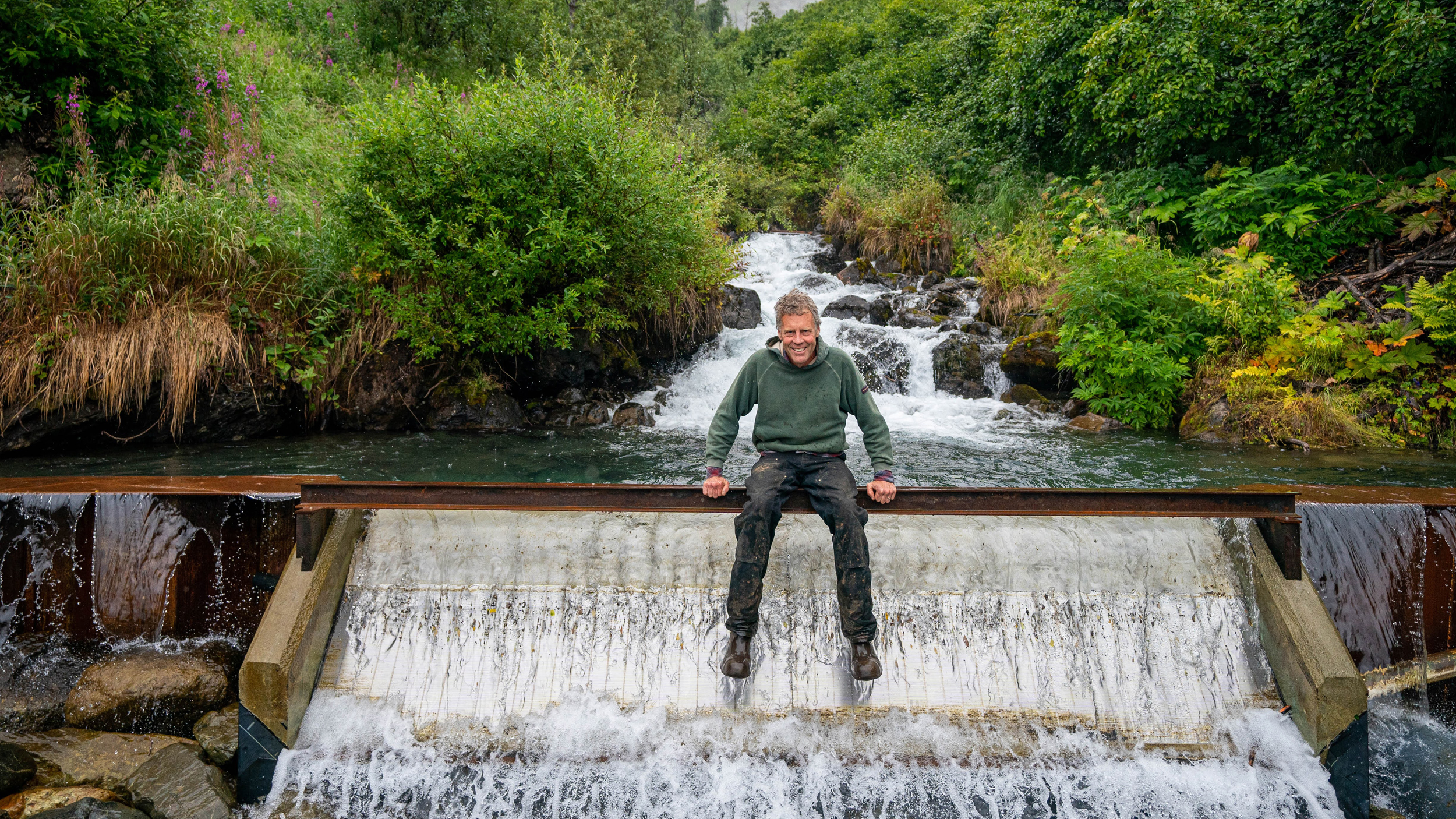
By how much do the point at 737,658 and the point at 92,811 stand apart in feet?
9.54

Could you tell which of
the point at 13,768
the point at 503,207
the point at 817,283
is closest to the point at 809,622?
the point at 13,768

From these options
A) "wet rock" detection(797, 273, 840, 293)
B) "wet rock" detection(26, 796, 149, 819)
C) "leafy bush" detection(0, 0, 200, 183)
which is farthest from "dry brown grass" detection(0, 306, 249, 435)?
"wet rock" detection(797, 273, 840, 293)

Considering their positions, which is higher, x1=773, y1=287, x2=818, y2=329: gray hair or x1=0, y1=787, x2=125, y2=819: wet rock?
x1=773, y1=287, x2=818, y2=329: gray hair

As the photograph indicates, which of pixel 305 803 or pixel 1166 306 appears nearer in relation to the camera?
pixel 305 803

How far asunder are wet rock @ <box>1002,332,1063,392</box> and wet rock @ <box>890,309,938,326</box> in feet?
5.33

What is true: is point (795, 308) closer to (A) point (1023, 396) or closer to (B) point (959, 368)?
(A) point (1023, 396)

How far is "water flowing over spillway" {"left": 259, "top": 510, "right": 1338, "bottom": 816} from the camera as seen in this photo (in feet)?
11.6

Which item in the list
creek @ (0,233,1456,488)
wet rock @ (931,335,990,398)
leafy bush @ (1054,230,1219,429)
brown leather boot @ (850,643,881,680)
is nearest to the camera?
brown leather boot @ (850,643,881,680)

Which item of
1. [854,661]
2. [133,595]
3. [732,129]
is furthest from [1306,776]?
[732,129]

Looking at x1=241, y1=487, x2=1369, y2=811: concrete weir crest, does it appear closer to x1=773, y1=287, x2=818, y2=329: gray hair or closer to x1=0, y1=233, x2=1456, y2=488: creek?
x1=773, y1=287, x2=818, y2=329: gray hair

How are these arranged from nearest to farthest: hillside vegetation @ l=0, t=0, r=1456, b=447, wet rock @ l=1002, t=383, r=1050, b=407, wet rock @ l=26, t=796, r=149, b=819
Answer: wet rock @ l=26, t=796, r=149, b=819 → hillside vegetation @ l=0, t=0, r=1456, b=447 → wet rock @ l=1002, t=383, r=1050, b=407

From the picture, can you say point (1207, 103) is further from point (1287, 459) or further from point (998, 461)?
point (998, 461)

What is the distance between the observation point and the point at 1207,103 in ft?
33.2

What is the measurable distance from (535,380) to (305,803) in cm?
681
